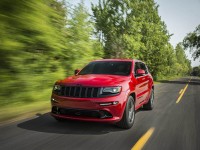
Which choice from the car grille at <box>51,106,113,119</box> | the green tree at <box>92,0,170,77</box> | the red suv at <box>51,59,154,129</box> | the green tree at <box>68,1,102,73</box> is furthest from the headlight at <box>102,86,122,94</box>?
the green tree at <box>92,0,170,77</box>

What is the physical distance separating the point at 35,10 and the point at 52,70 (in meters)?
4.73

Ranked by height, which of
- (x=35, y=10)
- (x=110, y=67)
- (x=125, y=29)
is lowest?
(x=110, y=67)

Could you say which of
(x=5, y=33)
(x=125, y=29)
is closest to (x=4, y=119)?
(x=5, y=33)

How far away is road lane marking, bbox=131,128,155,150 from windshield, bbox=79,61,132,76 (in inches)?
67.7

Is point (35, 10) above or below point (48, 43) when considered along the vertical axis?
above

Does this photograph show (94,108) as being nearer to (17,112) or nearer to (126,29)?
(17,112)

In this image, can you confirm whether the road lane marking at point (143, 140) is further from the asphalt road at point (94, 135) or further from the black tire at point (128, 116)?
the black tire at point (128, 116)

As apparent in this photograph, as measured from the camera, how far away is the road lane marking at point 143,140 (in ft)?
17.8

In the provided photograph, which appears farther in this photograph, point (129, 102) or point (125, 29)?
point (125, 29)

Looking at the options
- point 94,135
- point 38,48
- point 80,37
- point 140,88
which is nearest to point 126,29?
point 80,37

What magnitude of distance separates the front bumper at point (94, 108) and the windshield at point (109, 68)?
1.42 metres

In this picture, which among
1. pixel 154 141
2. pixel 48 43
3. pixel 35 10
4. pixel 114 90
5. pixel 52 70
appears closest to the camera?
pixel 154 141

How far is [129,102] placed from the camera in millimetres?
7008

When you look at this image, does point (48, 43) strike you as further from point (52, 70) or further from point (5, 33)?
point (52, 70)
